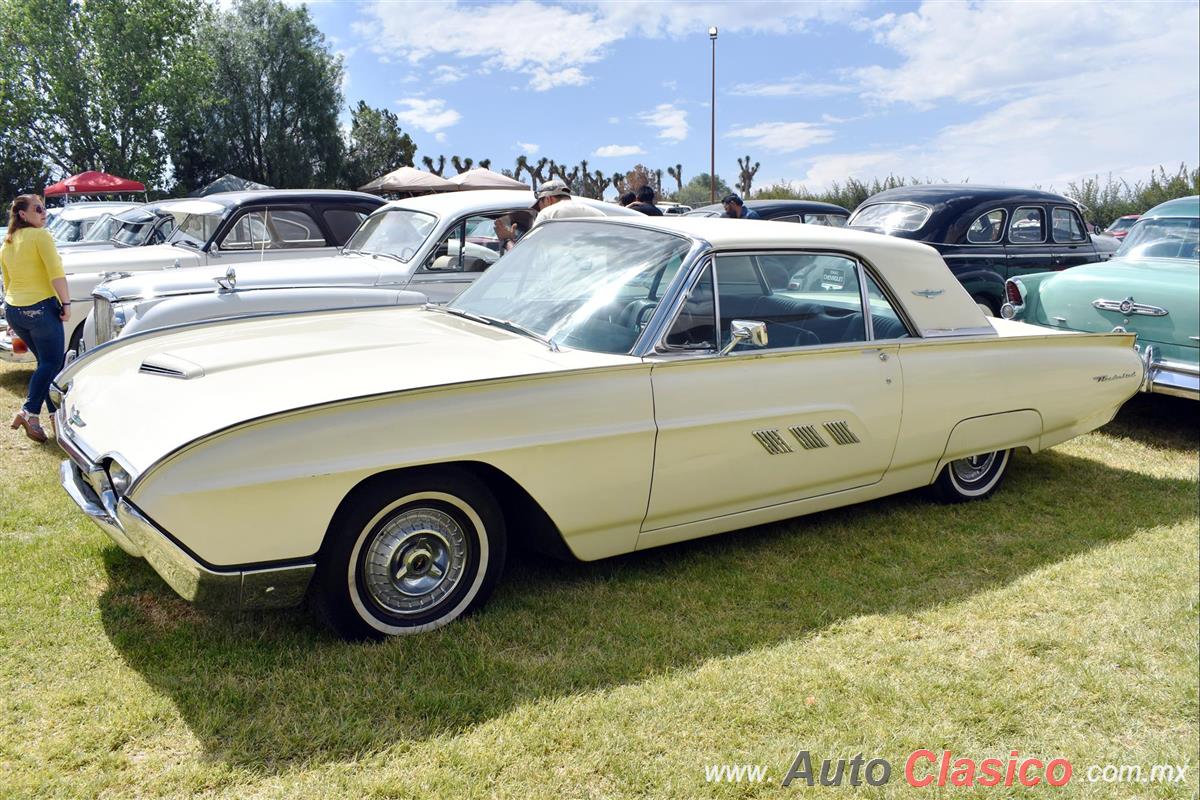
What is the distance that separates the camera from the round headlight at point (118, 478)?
9.10ft

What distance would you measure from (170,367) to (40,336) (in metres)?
3.30

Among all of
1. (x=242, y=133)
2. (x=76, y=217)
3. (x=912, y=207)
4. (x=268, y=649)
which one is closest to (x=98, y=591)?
(x=268, y=649)

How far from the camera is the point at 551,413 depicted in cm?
319

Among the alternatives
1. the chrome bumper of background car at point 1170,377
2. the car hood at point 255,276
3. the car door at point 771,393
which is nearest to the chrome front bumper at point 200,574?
the car door at point 771,393

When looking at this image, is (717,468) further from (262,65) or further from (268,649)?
(262,65)

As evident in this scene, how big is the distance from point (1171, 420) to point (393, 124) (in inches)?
1611

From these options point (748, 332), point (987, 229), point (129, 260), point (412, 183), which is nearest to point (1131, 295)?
point (987, 229)

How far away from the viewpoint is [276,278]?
648 cm

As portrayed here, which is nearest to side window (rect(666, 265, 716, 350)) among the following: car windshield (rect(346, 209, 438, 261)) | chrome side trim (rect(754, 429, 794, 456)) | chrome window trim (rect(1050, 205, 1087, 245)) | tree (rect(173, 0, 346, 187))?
chrome side trim (rect(754, 429, 794, 456))

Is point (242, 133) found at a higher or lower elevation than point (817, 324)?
higher

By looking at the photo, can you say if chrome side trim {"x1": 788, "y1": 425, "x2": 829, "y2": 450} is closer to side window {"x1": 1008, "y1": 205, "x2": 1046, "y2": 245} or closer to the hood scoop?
the hood scoop

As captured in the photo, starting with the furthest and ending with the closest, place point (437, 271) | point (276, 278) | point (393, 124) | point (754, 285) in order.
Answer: point (393, 124) → point (437, 271) → point (276, 278) → point (754, 285)

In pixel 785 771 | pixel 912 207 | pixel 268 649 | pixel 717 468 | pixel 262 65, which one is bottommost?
pixel 785 771

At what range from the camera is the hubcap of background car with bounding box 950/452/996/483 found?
475 centimetres
